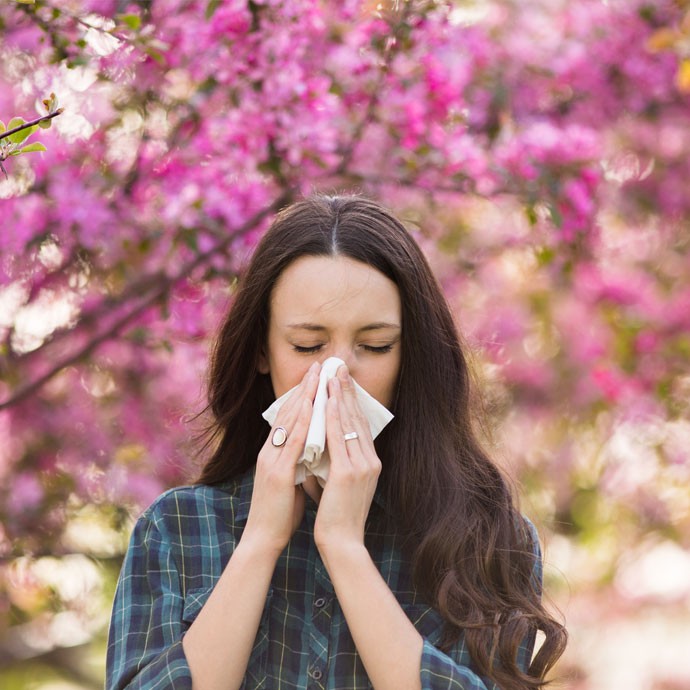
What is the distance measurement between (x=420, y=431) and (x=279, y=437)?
36 cm

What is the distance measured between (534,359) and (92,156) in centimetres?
226

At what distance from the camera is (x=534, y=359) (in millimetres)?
5125

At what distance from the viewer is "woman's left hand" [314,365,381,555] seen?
206cm

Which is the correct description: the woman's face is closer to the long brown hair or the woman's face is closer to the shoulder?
the long brown hair

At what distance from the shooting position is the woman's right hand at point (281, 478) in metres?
2.05

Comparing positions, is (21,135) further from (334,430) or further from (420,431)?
(420,431)

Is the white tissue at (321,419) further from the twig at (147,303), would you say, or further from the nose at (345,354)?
the twig at (147,303)

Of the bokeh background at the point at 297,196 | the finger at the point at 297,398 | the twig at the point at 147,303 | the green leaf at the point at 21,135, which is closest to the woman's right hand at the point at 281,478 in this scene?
the finger at the point at 297,398

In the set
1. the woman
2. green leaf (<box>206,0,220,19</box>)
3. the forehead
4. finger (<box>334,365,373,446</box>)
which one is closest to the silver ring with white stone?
the woman

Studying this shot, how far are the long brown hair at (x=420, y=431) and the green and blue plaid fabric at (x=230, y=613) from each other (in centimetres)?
6

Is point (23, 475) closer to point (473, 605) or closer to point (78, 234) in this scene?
point (78, 234)

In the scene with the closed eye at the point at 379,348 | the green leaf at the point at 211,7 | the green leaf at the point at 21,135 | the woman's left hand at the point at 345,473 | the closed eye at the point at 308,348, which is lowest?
the woman's left hand at the point at 345,473

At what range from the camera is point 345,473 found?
2.09 meters

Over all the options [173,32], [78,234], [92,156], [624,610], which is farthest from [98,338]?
[624,610]
